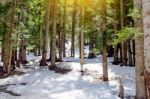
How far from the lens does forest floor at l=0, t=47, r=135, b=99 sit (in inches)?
643

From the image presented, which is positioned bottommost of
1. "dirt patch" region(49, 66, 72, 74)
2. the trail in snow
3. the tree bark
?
the trail in snow

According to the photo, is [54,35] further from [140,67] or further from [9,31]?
[140,67]

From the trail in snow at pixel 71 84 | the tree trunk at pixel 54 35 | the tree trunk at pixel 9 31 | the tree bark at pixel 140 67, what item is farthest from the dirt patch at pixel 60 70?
the tree bark at pixel 140 67

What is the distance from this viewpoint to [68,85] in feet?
64.3

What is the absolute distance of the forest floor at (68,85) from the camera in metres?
16.3

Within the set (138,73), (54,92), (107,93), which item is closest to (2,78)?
(54,92)

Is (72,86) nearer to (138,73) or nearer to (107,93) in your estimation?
(107,93)

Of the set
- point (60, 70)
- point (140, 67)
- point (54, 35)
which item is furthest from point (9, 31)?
point (140, 67)

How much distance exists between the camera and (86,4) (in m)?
28.3

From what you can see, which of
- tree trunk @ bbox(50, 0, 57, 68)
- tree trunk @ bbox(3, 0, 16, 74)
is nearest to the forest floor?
tree trunk @ bbox(50, 0, 57, 68)

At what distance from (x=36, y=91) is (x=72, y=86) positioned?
98.8 inches

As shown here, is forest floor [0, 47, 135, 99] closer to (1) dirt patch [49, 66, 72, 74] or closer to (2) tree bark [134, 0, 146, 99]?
(1) dirt patch [49, 66, 72, 74]

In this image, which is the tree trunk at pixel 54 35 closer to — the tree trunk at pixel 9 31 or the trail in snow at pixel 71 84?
the trail in snow at pixel 71 84

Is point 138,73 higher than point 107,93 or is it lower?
higher
